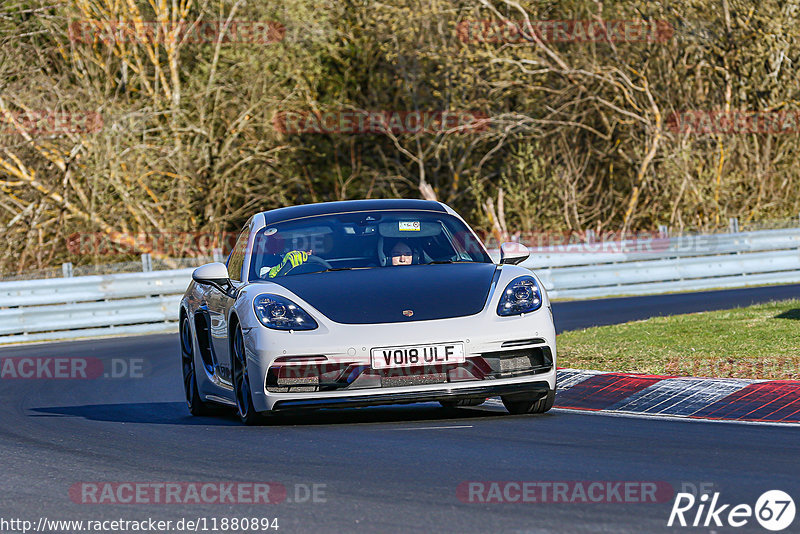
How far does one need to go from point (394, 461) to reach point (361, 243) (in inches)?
109

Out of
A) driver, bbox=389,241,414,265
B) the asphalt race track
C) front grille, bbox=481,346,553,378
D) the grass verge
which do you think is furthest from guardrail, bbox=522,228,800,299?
front grille, bbox=481,346,553,378

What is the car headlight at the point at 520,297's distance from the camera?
8375mm

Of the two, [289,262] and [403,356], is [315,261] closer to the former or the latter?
[289,262]

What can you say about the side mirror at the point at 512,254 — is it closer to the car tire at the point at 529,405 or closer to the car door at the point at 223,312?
the car tire at the point at 529,405

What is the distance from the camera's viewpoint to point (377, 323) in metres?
8.09

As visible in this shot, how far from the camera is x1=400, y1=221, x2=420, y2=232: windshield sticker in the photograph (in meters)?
9.48

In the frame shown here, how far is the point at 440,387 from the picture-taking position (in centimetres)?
810

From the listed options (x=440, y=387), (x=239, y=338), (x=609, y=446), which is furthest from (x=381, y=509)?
(x=239, y=338)

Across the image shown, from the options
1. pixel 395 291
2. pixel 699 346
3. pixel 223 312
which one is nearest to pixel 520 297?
pixel 395 291

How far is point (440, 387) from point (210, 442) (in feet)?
4.63

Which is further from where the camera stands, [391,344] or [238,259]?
[238,259]

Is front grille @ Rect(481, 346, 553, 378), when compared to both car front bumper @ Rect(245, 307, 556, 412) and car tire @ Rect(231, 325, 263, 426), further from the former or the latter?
car tire @ Rect(231, 325, 263, 426)

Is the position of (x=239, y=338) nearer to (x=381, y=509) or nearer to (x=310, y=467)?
(x=310, y=467)

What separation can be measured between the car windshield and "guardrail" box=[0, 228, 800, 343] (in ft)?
41.6
